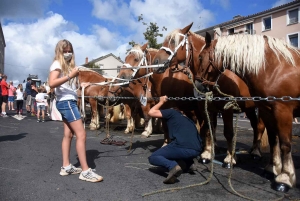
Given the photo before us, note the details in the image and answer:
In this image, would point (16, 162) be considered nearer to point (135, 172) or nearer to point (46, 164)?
point (46, 164)

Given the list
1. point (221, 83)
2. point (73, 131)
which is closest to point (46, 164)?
point (73, 131)

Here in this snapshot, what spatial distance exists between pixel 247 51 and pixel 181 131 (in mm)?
1495

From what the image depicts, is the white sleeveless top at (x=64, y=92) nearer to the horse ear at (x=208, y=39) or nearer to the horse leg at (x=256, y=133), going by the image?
the horse ear at (x=208, y=39)

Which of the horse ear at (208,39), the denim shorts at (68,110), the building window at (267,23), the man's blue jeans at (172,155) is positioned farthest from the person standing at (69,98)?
the building window at (267,23)

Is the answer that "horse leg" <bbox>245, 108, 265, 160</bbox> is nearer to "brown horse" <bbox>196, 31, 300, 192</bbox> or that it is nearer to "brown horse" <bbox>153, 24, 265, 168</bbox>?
"brown horse" <bbox>153, 24, 265, 168</bbox>

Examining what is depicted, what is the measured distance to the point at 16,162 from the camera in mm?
4699

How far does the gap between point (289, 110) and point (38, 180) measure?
11.5 ft

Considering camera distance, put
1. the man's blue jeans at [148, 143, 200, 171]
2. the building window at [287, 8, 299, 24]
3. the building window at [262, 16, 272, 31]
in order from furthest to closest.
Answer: the building window at [262, 16, 272, 31]
the building window at [287, 8, 299, 24]
the man's blue jeans at [148, 143, 200, 171]

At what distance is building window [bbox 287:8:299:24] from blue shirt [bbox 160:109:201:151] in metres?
36.0

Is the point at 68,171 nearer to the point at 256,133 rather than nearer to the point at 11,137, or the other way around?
the point at 256,133

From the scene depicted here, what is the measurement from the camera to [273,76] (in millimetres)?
3297

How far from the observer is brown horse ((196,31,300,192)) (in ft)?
10.5

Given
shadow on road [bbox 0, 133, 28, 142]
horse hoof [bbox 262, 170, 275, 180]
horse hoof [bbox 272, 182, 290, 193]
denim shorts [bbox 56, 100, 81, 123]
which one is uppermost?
denim shorts [bbox 56, 100, 81, 123]

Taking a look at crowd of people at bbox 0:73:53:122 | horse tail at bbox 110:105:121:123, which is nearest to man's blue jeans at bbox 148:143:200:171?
horse tail at bbox 110:105:121:123
